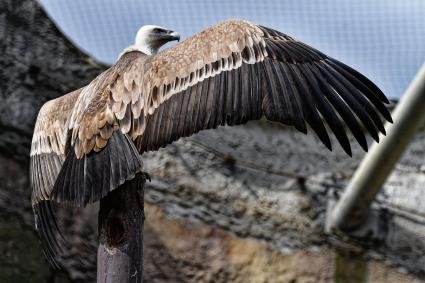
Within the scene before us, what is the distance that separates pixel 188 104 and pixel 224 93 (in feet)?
0.56

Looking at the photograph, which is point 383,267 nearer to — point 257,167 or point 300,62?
point 257,167

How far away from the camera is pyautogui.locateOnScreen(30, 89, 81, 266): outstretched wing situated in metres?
5.10

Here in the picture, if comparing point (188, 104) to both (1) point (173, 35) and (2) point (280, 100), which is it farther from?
(1) point (173, 35)

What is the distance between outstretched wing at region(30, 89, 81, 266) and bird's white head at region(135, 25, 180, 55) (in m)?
0.83

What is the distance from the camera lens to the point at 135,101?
4949 mm

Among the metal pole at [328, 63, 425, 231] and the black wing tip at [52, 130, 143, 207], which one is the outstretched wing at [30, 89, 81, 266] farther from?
the metal pole at [328, 63, 425, 231]

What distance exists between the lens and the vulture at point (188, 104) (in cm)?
461

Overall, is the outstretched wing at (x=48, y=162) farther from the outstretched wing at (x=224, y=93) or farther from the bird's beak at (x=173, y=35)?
the bird's beak at (x=173, y=35)

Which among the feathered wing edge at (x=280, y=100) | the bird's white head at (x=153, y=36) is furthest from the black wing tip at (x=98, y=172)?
the bird's white head at (x=153, y=36)

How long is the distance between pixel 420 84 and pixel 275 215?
58.9 inches

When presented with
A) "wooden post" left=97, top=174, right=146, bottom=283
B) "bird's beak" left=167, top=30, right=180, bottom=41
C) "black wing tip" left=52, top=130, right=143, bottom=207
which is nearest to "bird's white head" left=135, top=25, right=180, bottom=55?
"bird's beak" left=167, top=30, right=180, bottom=41

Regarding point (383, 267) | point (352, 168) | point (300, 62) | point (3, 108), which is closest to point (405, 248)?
point (383, 267)

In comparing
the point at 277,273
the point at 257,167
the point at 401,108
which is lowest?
the point at 277,273

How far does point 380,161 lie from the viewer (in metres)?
5.86
